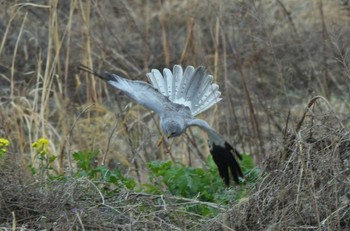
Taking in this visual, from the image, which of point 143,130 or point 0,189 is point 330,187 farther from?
point 143,130

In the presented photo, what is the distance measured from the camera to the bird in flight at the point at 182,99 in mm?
5922

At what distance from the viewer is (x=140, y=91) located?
6473mm

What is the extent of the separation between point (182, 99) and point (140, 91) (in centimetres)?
65

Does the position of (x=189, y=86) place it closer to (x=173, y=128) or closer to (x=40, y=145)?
(x=173, y=128)

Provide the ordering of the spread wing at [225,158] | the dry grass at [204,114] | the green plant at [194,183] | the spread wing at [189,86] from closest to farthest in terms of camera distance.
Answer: the dry grass at [204,114]
the spread wing at [225,158]
the green plant at [194,183]
the spread wing at [189,86]

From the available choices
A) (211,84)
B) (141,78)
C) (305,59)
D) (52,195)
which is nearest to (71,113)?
(141,78)

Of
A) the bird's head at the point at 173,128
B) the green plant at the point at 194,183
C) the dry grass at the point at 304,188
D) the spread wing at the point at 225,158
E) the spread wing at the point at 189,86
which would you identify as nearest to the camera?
the dry grass at the point at 304,188

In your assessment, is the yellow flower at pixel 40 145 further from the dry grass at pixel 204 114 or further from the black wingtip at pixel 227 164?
the black wingtip at pixel 227 164

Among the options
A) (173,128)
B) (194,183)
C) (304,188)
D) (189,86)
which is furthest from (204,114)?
(304,188)

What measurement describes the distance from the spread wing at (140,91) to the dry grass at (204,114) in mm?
157

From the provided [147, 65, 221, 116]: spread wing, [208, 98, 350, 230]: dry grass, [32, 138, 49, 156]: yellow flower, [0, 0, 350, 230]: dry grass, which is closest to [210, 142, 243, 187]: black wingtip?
[0, 0, 350, 230]: dry grass

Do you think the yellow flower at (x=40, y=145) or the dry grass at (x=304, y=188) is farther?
the yellow flower at (x=40, y=145)

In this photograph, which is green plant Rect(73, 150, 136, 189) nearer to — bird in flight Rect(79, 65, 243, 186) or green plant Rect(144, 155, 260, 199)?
green plant Rect(144, 155, 260, 199)

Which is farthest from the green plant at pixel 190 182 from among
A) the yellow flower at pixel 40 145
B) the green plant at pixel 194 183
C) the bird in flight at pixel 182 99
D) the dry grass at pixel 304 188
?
the dry grass at pixel 304 188
